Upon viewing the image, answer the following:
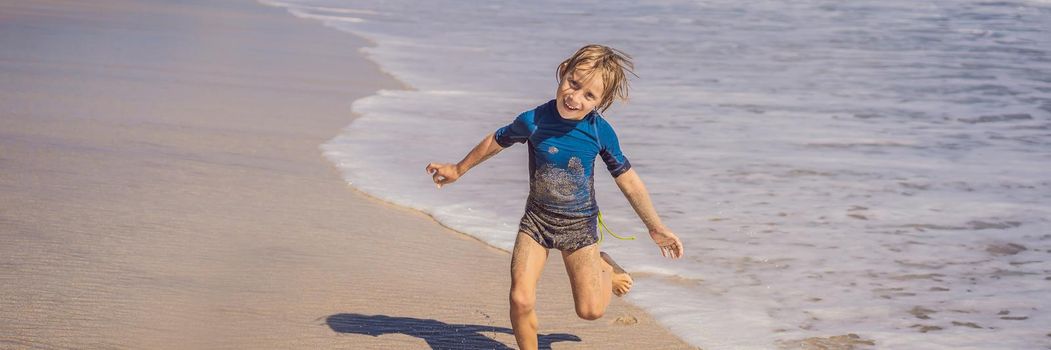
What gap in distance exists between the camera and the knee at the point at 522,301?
392 cm

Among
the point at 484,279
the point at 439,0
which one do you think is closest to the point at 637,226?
Result: the point at 484,279

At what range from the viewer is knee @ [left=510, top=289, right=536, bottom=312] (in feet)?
12.8

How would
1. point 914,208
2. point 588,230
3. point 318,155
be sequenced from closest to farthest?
point 588,230 → point 914,208 → point 318,155

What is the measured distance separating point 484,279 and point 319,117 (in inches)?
169

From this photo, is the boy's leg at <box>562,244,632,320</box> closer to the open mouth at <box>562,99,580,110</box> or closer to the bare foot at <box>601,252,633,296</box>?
the bare foot at <box>601,252,633,296</box>

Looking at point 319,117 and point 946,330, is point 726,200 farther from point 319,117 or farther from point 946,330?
point 319,117

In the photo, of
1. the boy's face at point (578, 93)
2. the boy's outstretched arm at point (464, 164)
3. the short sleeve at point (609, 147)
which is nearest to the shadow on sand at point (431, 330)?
the boy's outstretched arm at point (464, 164)

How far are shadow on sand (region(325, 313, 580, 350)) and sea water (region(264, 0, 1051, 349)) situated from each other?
73 cm

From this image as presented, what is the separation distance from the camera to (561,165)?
4016 millimetres

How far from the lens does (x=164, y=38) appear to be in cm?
1327

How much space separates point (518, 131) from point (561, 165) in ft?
0.59

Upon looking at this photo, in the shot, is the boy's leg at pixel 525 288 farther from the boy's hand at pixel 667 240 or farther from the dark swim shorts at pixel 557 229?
the boy's hand at pixel 667 240

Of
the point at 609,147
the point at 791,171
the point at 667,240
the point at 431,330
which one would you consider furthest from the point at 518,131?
the point at 791,171

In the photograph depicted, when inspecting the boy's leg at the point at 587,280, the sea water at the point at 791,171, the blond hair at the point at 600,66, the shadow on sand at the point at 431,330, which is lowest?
the sea water at the point at 791,171
